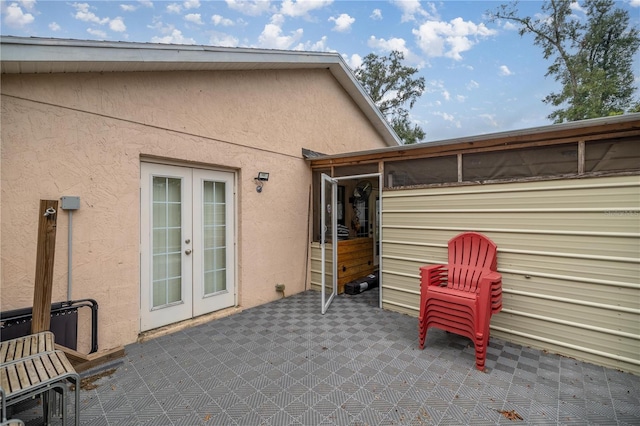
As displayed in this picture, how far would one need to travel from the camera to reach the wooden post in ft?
7.96

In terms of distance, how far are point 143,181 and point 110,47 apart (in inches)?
55.3

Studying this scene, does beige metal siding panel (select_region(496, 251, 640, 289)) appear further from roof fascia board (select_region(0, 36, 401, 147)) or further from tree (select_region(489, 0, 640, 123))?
tree (select_region(489, 0, 640, 123))

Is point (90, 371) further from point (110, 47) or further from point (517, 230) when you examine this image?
point (517, 230)

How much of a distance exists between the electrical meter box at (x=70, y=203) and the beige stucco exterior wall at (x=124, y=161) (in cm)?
8

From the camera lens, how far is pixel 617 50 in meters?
12.6

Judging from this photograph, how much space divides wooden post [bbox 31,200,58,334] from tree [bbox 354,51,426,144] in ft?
46.9

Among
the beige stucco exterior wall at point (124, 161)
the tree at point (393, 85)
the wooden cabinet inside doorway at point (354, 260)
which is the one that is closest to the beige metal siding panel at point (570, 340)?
the wooden cabinet inside doorway at point (354, 260)

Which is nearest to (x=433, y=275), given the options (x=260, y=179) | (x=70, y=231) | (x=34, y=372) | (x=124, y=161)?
(x=260, y=179)

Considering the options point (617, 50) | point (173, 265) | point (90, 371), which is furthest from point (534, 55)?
point (90, 371)

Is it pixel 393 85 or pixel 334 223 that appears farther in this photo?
pixel 393 85

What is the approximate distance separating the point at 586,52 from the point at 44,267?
19126mm

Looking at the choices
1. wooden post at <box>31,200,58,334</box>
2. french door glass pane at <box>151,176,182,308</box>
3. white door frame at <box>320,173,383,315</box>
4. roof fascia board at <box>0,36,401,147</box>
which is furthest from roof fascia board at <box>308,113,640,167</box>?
wooden post at <box>31,200,58,334</box>

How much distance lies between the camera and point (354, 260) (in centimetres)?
594

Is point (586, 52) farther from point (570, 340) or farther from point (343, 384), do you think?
point (343, 384)
